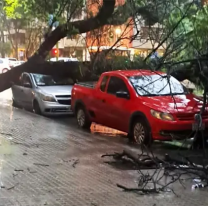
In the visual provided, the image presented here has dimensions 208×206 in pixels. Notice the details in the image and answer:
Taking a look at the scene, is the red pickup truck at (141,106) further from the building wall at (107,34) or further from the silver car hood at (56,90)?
the building wall at (107,34)

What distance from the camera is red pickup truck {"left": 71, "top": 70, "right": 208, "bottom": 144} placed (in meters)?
10.3

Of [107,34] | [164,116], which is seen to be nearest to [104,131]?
[164,116]

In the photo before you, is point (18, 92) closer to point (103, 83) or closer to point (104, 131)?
point (104, 131)

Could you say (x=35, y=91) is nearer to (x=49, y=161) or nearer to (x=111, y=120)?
(x=111, y=120)

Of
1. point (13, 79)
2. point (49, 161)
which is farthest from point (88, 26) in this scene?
point (49, 161)

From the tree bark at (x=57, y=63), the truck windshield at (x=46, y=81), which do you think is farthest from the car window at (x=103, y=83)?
the truck windshield at (x=46, y=81)

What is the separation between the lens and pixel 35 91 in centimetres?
1625

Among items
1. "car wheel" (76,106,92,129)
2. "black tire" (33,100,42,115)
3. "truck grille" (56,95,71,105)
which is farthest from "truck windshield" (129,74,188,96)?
"black tire" (33,100,42,115)

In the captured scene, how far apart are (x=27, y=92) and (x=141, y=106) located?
23.5 ft

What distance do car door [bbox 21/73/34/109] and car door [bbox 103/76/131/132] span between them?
5.02 metres

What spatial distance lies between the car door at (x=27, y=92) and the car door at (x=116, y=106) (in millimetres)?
5016

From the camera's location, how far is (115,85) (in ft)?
39.9

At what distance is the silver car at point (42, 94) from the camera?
15523 mm

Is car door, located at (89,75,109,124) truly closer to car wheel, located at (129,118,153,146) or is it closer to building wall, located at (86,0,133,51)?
car wheel, located at (129,118,153,146)
